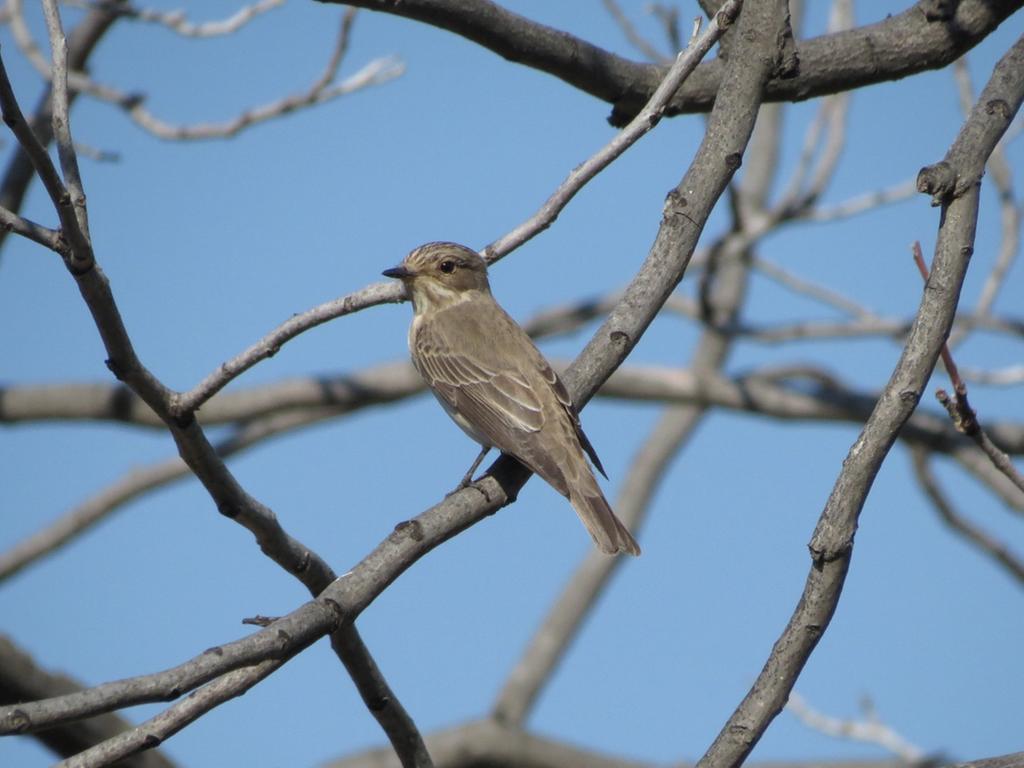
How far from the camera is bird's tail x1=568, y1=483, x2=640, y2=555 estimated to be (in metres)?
5.55

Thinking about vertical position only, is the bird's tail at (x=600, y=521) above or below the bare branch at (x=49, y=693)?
below

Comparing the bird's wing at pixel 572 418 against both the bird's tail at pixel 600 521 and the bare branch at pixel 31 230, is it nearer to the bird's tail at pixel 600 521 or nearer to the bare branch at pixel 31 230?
the bird's tail at pixel 600 521

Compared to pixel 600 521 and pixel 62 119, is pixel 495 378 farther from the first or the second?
pixel 62 119

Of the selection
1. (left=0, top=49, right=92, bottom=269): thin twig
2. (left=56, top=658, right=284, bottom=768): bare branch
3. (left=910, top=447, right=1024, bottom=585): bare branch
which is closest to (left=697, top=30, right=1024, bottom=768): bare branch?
(left=56, top=658, right=284, bottom=768): bare branch

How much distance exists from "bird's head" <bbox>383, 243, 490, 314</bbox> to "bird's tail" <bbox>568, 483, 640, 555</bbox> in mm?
2028

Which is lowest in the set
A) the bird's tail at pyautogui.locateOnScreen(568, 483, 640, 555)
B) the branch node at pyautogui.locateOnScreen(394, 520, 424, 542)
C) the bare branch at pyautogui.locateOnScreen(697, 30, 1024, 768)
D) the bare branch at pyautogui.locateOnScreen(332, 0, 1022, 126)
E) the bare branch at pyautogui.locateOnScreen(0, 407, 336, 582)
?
the bare branch at pyautogui.locateOnScreen(697, 30, 1024, 768)

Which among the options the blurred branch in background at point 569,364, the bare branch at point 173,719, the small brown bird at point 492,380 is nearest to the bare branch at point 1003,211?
the blurred branch in background at point 569,364

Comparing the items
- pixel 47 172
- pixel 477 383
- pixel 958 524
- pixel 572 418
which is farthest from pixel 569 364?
pixel 958 524

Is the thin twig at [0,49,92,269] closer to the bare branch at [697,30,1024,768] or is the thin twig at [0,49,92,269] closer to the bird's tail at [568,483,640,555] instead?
the bare branch at [697,30,1024,768]

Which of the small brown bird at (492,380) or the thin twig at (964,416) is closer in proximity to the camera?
the thin twig at (964,416)

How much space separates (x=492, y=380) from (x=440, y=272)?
1088 millimetres

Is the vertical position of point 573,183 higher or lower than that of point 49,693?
lower

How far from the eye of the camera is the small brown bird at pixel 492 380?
564 cm

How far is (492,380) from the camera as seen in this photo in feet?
21.7
